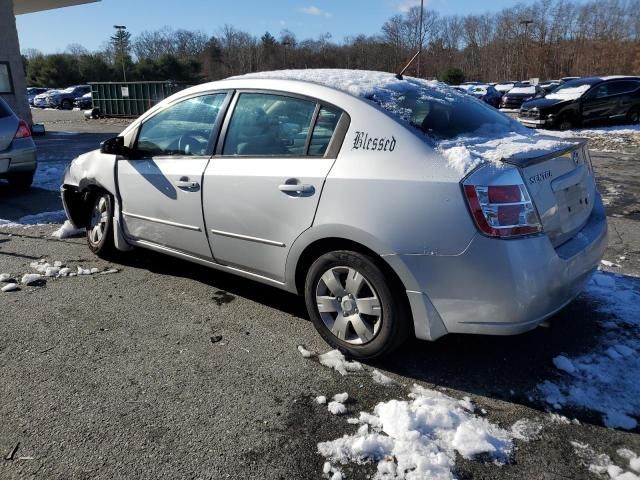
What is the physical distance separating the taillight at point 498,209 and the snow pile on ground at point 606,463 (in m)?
1.02

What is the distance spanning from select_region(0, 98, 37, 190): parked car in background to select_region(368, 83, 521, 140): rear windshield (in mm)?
6630

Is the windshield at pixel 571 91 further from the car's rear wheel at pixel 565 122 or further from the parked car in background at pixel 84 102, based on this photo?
the parked car in background at pixel 84 102

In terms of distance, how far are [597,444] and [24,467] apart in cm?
256

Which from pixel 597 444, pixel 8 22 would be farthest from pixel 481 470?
pixel 8 22

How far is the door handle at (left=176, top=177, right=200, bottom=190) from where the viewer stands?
3.78 m

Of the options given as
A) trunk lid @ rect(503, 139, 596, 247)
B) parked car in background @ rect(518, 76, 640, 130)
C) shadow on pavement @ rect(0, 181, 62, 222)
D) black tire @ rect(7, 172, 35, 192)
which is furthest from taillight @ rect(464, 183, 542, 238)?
parked car in background @ rect(518, 76, 640, 130)

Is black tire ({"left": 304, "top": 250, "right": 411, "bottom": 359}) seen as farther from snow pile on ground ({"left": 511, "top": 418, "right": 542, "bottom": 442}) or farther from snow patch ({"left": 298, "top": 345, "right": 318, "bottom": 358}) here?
snow pile on ground ({"left": 511, "top": 418, "right": 542, "bottom": 442})

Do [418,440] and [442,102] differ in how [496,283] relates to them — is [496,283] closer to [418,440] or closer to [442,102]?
[418,440]

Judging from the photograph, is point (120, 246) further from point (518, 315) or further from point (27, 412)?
point (518, 315)

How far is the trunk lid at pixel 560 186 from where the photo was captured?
8.96ft

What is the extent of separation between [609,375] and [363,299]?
1429 mm

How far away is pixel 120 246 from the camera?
4.66 metres

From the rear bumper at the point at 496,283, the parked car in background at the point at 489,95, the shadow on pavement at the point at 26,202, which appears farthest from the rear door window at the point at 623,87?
the rear bumper at the point at 496,283

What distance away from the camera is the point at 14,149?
7828mm
